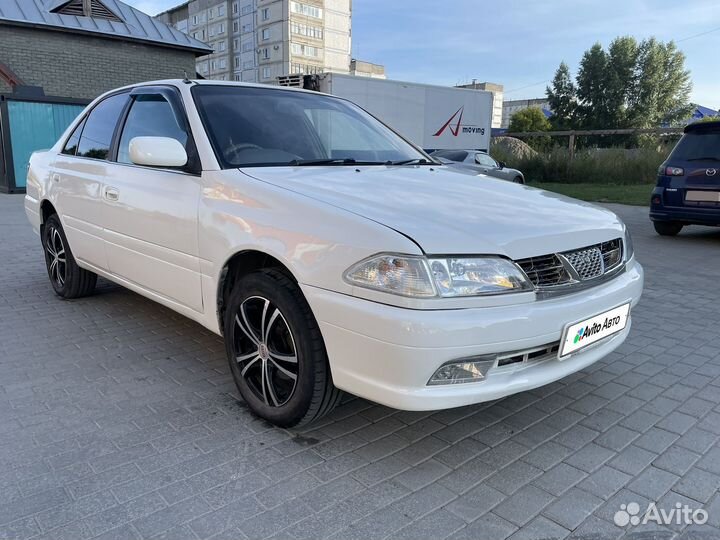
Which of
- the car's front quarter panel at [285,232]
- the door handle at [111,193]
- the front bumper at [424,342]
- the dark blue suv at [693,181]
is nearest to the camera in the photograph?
the front bumper at [424,342]

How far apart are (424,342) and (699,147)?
7761 millimetres

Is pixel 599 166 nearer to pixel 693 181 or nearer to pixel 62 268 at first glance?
pixel 693 181

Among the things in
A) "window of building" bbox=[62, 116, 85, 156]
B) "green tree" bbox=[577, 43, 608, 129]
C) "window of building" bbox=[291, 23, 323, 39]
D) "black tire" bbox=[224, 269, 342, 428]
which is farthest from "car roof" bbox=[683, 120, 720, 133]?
"window of building" bbox=[291, 23, 323, 39]

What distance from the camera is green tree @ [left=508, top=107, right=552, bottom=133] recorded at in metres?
48.3

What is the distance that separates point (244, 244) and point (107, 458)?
3.70 ft

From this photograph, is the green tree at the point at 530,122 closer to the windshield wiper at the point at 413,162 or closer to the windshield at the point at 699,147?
the windshield at the point at 699,147

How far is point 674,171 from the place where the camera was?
8.12m

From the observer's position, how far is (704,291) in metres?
5.50

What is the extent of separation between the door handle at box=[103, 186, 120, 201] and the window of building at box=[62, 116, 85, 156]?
103cm

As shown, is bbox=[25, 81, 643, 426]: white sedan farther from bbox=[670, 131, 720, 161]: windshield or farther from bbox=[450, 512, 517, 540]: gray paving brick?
bbox=[670, 131, 720, 161]: windshield

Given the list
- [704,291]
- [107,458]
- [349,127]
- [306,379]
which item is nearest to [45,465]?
[107,458]

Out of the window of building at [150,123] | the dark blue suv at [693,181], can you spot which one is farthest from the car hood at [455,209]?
the dark blue suv at [693,181]

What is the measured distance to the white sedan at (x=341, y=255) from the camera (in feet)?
6.98

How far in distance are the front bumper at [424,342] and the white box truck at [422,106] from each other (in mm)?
12877
